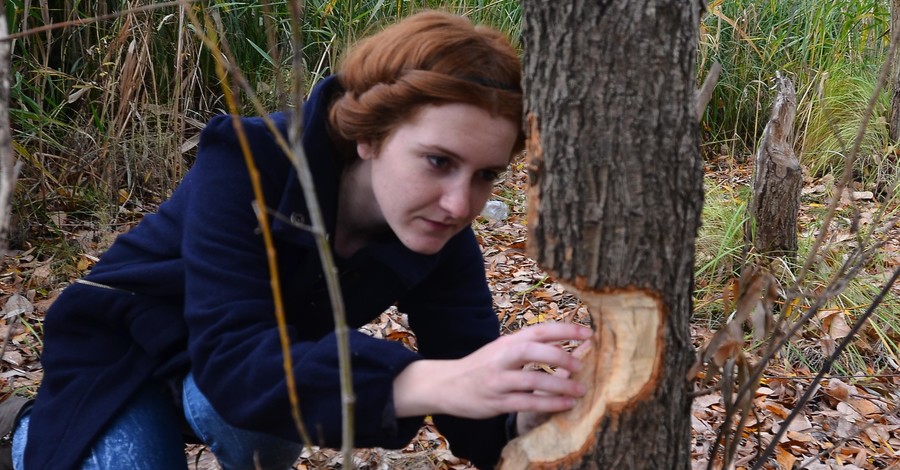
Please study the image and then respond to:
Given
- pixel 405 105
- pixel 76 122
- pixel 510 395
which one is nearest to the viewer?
pixel 510 395

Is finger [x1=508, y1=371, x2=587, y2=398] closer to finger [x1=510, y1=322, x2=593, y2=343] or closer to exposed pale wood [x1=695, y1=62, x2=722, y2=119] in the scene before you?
finger [x1=510, y1=322, x2=593, y2=343]

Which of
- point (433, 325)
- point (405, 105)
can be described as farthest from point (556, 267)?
point (433, 325)

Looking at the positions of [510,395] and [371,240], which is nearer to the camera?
[510,395]

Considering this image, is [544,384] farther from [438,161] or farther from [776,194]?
[776,194]

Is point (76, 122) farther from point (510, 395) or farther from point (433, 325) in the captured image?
point (510, 395)

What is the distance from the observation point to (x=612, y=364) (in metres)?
1.37

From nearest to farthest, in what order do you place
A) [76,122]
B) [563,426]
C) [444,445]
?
[563,426], [444,445], [76,122]

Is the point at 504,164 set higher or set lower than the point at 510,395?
higher

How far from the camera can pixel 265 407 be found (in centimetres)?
135

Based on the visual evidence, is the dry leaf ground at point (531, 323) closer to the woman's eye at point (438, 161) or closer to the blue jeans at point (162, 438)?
the blue jeans at point (162, 438)

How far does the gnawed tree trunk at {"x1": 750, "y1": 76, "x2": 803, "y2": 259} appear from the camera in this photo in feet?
11.6

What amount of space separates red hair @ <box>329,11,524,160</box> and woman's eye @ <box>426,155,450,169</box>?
0.10 meters

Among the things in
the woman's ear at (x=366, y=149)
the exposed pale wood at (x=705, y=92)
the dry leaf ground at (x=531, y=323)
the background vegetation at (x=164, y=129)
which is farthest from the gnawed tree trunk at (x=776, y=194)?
the woman's ear at (x=366, y=149)

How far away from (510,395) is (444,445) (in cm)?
149
